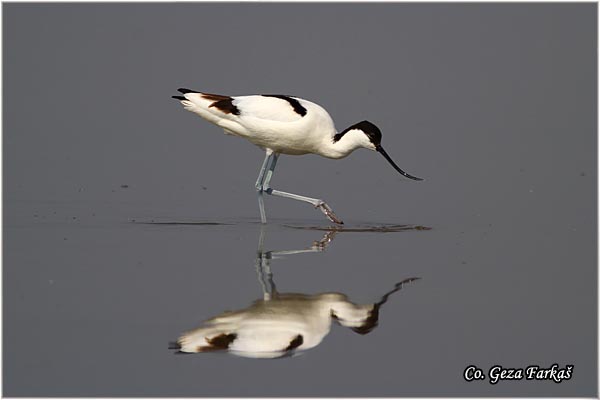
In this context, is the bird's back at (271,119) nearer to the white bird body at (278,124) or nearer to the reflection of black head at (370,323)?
the white bird body at (278,124)

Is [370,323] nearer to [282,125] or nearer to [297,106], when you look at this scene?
[282,125]

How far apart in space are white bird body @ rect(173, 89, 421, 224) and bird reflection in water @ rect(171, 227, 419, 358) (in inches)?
116

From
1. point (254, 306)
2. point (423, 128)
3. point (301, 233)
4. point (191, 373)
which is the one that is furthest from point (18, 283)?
point (423, 128)

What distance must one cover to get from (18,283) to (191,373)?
1.87m

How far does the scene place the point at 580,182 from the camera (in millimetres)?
11734

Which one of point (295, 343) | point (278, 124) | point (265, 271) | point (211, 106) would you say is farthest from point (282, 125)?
point (295, 343)

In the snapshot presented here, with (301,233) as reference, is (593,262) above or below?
below

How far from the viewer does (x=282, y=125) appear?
366 inches

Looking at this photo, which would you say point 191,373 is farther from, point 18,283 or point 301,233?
point 301,233

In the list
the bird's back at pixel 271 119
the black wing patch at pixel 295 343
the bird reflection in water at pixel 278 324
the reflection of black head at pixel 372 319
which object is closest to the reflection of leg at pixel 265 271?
the bird reflection in water at pixel 278 324

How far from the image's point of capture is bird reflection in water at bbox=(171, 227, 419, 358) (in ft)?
17.6

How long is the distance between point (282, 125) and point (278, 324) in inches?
151

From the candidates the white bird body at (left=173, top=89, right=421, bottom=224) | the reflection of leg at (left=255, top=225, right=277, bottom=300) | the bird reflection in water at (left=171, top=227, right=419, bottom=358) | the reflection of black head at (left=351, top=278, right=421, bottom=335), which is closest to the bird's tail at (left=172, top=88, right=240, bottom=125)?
the white bird body at (left=173, top=89, right=421, bottom=224)

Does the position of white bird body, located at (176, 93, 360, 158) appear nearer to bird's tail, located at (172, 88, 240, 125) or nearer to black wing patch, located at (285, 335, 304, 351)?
bird's tail, located at (172, 88, 240, 125)
